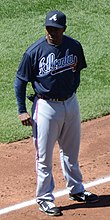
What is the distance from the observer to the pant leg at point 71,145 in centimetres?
695

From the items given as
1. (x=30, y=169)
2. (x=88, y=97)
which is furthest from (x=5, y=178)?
(x=88, y=97)

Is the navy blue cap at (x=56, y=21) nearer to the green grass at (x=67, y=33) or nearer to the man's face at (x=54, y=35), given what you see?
the man's face at (x=54, y=35)

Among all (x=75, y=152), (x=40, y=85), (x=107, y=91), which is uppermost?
(x=40, y=85)

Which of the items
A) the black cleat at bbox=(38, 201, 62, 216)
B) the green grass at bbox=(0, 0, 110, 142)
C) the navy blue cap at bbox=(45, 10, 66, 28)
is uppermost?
the navy blue cap at bbox=(45, 10, 66, 28)

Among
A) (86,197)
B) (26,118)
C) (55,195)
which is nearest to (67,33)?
(55,195)

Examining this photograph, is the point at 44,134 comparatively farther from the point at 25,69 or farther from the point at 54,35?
the point at 54,35

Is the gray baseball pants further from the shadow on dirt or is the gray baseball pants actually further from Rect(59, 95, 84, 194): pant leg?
the shadow on dirt

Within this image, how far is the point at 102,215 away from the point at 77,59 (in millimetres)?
1572

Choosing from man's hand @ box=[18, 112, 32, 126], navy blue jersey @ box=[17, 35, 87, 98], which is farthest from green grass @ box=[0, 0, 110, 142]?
navy blue jersey @ box=[17, 35, 87, 98]

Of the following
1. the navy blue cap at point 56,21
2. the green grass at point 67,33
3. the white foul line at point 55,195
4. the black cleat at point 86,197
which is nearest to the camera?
the navy blue cap at point 56,21

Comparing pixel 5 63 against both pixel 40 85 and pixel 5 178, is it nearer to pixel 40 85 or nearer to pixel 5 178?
pixel 5 178

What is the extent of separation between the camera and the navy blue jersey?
6695 mm

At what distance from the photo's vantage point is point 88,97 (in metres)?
10.6

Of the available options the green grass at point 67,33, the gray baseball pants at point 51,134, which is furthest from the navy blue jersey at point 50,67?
the green grass at point 67,33
